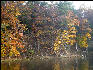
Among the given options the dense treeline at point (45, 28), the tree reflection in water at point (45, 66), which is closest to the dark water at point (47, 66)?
the tree reflection in water at point (45, 66)

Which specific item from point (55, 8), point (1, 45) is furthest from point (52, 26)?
point (1, 45)

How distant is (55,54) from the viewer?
63.3ft

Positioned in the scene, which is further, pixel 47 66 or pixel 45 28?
pixel 45 28

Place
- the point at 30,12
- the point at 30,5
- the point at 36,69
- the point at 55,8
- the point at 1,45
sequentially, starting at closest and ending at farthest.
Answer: the point at 1,45 → the point at 36,69 → the point at 30,12 → the point at 30,5 → the point at 55,8

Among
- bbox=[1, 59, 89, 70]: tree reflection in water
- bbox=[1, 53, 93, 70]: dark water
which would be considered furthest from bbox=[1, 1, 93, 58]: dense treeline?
bbox=[1, 59, 89, 70]: tree reflection in water

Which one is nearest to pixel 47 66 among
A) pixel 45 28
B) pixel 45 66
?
pixel 45 66

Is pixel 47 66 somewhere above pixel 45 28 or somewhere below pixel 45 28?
below

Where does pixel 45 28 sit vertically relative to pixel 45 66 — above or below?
above

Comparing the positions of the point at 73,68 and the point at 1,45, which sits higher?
the point at 1,45

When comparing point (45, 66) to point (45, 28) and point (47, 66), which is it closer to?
point (47, 66)

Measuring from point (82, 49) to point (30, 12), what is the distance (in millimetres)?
9303

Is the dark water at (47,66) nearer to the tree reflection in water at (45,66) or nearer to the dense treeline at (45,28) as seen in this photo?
the tree reflection in water at (45,66)

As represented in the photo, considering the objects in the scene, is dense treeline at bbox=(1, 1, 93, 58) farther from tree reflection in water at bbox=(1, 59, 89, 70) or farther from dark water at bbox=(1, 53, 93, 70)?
tree reflection in water at bbox=(1, 59, 89, 70)

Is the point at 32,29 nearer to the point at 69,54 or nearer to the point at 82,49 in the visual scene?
the point at 69,54
